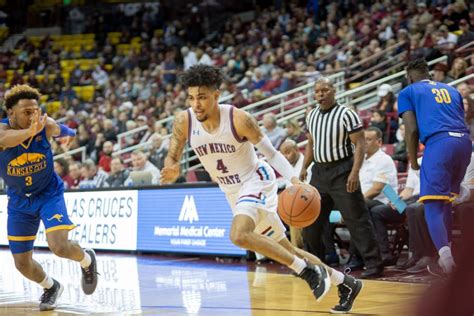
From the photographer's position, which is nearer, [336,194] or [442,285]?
[442,285]

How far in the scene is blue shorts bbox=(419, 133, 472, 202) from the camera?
6.69 m

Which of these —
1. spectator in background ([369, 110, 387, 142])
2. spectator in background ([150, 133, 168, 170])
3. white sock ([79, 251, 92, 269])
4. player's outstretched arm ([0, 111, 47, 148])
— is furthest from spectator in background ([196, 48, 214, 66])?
player's outstretched arm ([0, 111, 47, 148])

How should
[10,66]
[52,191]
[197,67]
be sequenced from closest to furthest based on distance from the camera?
[197,67] < [52,191] < [10,66]

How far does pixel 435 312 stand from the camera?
1093mm

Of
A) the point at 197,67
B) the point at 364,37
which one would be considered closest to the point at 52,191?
the point at 197,67

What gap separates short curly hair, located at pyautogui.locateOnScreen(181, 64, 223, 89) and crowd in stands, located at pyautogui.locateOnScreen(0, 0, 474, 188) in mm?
3583

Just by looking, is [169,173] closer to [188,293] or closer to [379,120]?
[188,293]

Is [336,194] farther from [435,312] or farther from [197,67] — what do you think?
[435,312]

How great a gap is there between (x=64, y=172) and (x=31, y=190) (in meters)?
8.81

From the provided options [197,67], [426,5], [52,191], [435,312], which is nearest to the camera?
[435,312]

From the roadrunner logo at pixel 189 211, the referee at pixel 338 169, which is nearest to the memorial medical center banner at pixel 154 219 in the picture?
the roadrunner logo at pixel 189 211

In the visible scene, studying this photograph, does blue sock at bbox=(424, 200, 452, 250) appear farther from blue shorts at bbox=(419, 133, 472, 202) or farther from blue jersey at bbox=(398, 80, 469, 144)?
blue jersey at bbox=(398, 80, 469, 144)

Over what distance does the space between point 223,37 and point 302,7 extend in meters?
2.50

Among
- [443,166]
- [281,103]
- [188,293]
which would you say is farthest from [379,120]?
[188,293]
